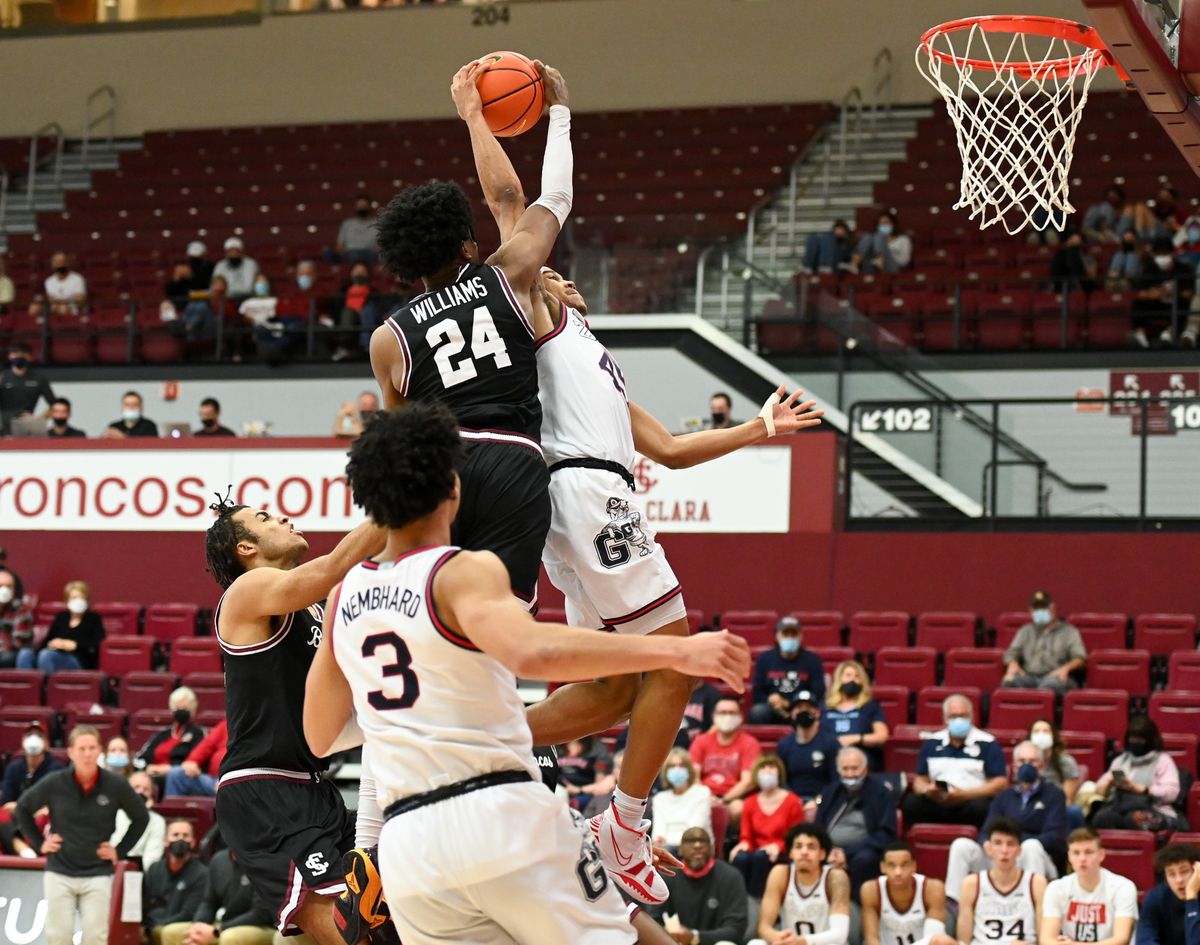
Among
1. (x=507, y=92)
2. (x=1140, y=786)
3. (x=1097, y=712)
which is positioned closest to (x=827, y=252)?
(x=1097, y=712)

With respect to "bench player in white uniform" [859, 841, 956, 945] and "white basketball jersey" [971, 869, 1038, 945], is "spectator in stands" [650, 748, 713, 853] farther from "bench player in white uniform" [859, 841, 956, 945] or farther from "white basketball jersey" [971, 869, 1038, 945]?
"white basketball jersey" [971, 869, 1038, 945]

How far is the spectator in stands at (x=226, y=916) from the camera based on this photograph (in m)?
11.6

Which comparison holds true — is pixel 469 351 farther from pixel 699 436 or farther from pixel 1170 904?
pixel 1170 904

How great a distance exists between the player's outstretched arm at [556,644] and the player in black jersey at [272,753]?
168cm

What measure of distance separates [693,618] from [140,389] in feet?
27.2

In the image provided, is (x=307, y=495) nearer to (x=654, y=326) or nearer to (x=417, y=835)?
(x=654, y=326)

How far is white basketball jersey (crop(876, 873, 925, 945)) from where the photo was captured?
36.7 feet

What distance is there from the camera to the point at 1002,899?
10930 millimetres

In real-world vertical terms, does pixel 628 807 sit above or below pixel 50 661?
above

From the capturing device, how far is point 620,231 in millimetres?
18719

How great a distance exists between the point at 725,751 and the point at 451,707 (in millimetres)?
8899

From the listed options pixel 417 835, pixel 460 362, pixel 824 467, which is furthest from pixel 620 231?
pixel 417 835

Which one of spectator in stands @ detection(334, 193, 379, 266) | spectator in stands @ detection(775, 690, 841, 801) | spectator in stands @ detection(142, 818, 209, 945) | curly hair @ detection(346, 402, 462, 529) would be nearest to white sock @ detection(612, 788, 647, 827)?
curly hair @ detection(346, 402, 462, 529)

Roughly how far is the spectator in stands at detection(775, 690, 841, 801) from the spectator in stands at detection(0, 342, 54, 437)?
1043 cm
